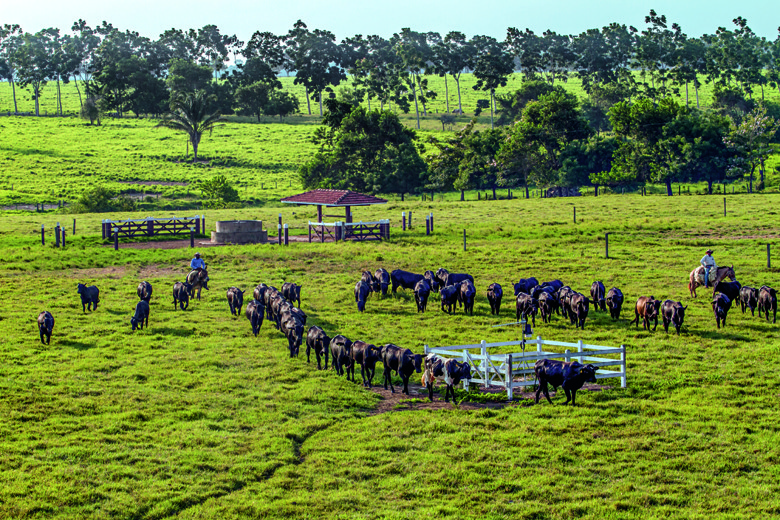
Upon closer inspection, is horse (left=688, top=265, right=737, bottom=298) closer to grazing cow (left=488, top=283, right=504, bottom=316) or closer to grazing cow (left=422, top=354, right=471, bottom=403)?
grazing cow (left=488, top=283, right=504, bottom=316)

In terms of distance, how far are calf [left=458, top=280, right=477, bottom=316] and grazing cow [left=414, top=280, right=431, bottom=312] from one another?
118 centimetres

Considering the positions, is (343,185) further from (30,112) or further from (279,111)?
(30,112)

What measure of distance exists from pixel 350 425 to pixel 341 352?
348 cm

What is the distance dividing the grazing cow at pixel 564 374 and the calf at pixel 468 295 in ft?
30.4

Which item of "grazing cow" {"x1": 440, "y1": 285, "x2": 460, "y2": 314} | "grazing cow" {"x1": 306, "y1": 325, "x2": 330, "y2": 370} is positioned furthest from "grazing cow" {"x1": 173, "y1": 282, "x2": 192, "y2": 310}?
"grazing cow" {"x1": 440, "y1": 285, "x2": 460, "y2": 314}

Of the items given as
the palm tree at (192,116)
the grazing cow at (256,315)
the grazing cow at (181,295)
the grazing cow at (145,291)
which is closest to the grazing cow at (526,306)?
the grazing cow at (256,315)

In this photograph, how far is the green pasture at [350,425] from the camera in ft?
38.5

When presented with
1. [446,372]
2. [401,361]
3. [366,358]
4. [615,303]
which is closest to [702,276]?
[615,303]

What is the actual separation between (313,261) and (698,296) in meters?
18.1

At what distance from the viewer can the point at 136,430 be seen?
Result: 1464 cm

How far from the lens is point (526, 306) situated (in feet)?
76.9

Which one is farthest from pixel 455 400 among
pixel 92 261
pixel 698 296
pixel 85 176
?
pixel 85 176

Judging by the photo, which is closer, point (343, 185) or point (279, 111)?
point (343, 185)

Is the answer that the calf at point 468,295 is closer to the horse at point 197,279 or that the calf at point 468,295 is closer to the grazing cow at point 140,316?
the horse at point 197,279
